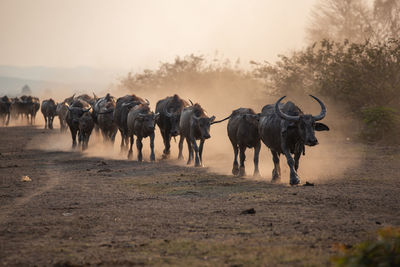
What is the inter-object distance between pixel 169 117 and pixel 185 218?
1236 centimetres

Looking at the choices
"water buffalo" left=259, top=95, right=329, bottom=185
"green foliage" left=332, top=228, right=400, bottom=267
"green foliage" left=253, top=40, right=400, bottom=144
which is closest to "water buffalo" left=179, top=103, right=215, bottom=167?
"water buffalo" left=259, top=95, right=329, bottom=185

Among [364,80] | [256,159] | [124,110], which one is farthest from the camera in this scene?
[364,80]

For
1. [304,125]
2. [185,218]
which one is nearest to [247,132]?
[304,125]

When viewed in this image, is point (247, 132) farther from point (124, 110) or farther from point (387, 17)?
point (387, 17)

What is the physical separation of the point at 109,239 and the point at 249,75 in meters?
40.4

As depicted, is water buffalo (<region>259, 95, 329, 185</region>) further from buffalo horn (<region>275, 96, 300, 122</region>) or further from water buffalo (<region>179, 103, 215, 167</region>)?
water buffalo (<region>179, 103, 215, 167</region>)

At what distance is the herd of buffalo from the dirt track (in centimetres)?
101

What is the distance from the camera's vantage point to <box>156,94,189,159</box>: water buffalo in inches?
802

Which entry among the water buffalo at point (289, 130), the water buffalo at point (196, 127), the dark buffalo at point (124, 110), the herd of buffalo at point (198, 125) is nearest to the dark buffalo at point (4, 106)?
the herd of buffalo at point (198, 125)

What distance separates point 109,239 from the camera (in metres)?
7.19

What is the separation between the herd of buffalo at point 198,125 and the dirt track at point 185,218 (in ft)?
3.30

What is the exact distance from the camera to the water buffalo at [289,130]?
11938mm

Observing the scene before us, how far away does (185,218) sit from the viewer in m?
8.53

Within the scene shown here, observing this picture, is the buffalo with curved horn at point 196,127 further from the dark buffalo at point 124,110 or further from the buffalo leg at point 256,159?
the dark buffalo at point 124,110
